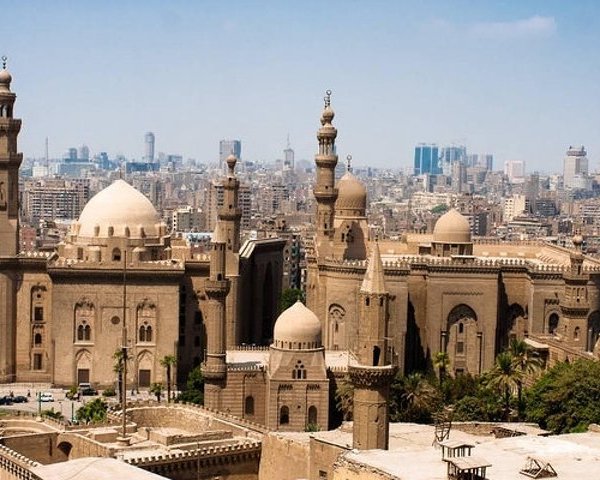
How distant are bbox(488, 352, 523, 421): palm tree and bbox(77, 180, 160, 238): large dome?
17574 millimetres

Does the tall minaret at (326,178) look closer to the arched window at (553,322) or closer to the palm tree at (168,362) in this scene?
the palm tree at (168,362)

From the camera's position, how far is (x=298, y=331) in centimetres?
4078

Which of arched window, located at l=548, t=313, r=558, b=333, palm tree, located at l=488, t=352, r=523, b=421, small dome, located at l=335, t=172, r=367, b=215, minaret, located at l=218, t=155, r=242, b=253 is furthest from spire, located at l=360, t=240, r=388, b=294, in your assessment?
small dome, located at l=335, t=172, r=367, b=215

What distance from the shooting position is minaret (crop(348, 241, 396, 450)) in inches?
1190

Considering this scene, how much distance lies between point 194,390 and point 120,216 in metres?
9.64

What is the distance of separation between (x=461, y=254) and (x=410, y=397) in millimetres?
10869

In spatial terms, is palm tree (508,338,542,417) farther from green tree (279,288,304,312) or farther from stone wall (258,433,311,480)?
green tree (279,288,304,312)

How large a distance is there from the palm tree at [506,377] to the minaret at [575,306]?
5892 mm

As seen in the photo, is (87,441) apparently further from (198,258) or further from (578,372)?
(198,258)

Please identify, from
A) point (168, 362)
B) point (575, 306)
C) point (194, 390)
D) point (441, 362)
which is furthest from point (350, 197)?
point (194, 390)

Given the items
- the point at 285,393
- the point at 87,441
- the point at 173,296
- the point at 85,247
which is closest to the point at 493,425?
the point at 285,393

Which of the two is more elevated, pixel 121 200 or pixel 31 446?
pixel 121 200

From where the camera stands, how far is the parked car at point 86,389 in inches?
1949

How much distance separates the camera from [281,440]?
113ft
